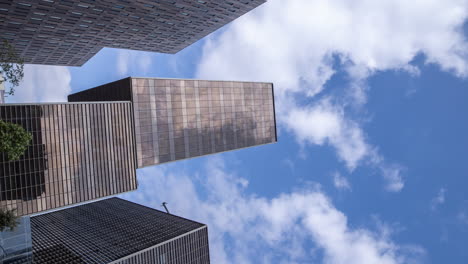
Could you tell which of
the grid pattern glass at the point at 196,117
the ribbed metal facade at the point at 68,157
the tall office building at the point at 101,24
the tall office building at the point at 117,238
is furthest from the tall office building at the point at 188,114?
the tall office building at the point at 117,238

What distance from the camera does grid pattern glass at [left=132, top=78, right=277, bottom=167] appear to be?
6138 cm

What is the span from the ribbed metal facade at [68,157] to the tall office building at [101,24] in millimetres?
27293

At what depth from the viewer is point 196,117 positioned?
68.4m

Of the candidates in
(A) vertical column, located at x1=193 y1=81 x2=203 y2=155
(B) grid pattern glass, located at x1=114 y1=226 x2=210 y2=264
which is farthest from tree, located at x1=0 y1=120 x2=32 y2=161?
(B) grid pattern glass, located at x1=114 y1=226 x2=210 y2=264

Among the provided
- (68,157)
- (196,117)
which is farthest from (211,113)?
(68,157)

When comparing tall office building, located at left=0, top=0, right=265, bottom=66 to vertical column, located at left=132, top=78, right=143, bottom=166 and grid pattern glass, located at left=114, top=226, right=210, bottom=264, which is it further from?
grid pattern glass, located at left=114, top=226, right=210, bottom=264

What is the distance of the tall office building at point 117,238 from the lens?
118188 millimetres

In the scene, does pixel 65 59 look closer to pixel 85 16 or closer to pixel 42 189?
pixel 85 16

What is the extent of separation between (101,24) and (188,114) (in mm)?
36755

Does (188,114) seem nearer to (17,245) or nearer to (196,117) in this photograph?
(196,117)

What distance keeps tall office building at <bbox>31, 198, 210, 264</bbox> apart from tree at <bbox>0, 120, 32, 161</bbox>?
84.7 m

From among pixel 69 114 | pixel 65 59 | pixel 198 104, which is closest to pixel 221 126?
pixel 198 104

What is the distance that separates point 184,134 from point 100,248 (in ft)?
272

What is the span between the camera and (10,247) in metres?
47.9
